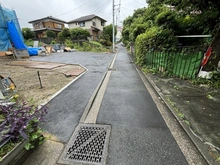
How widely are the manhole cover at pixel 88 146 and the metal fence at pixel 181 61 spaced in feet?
13.2

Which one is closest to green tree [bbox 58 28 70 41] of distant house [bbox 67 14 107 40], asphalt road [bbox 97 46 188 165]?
distant house [bbox 67 14 107 40]

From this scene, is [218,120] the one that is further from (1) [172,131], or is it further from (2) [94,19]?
(2) [94,19]

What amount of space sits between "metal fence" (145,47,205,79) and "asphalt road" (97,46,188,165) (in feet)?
7.29

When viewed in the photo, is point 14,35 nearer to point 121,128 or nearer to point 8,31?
point 8,31

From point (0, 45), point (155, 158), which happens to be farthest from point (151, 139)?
point (0, 45)

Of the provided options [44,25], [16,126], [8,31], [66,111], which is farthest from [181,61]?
[44,25]

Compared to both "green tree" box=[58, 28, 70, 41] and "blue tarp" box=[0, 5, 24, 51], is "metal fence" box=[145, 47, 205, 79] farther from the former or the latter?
"green tree" box=[58, 28, 70, 41]

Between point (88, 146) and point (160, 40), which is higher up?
point (160, 40)

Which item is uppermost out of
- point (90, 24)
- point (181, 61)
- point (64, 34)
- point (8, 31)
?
point (90, 24)

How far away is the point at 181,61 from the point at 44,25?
36.9 m

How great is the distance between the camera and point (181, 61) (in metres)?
4.48

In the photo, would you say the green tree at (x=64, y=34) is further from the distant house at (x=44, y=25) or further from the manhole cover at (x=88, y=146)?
the manhole cover at (x=88, y=146)

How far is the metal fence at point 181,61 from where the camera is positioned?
13.6 ft

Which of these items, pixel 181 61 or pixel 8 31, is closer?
pixel 181 61
